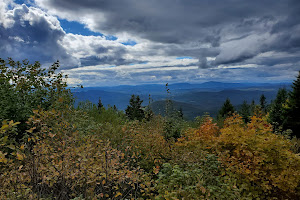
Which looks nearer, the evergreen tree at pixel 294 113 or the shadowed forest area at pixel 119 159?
the shadowed forest area at pixel 119 159

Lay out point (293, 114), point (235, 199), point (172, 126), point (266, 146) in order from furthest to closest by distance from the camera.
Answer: point (293, 114) < point (172, 126) < point (266, 146) < point (235, 199)

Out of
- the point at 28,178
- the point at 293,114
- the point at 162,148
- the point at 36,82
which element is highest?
the point at 36,82

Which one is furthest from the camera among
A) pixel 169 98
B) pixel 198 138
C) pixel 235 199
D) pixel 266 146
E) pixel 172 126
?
pixel 169 98

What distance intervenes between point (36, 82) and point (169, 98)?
20.6ft

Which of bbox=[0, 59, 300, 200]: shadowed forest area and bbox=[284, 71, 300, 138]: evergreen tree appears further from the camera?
bbox=[284, 71, 300, 138]: evergreen tree

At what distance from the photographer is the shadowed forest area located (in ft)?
11.1

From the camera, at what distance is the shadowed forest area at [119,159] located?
3.39m

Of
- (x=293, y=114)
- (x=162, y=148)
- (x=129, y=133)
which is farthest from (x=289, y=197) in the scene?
(x=293, y=114)

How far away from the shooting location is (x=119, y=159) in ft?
14.6

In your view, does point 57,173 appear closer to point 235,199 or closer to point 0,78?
point 235,199

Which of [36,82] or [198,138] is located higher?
[36,82]

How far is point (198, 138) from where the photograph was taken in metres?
5.60

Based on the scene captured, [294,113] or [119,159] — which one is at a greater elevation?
[119,159]

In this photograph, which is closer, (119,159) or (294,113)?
(119,159)
